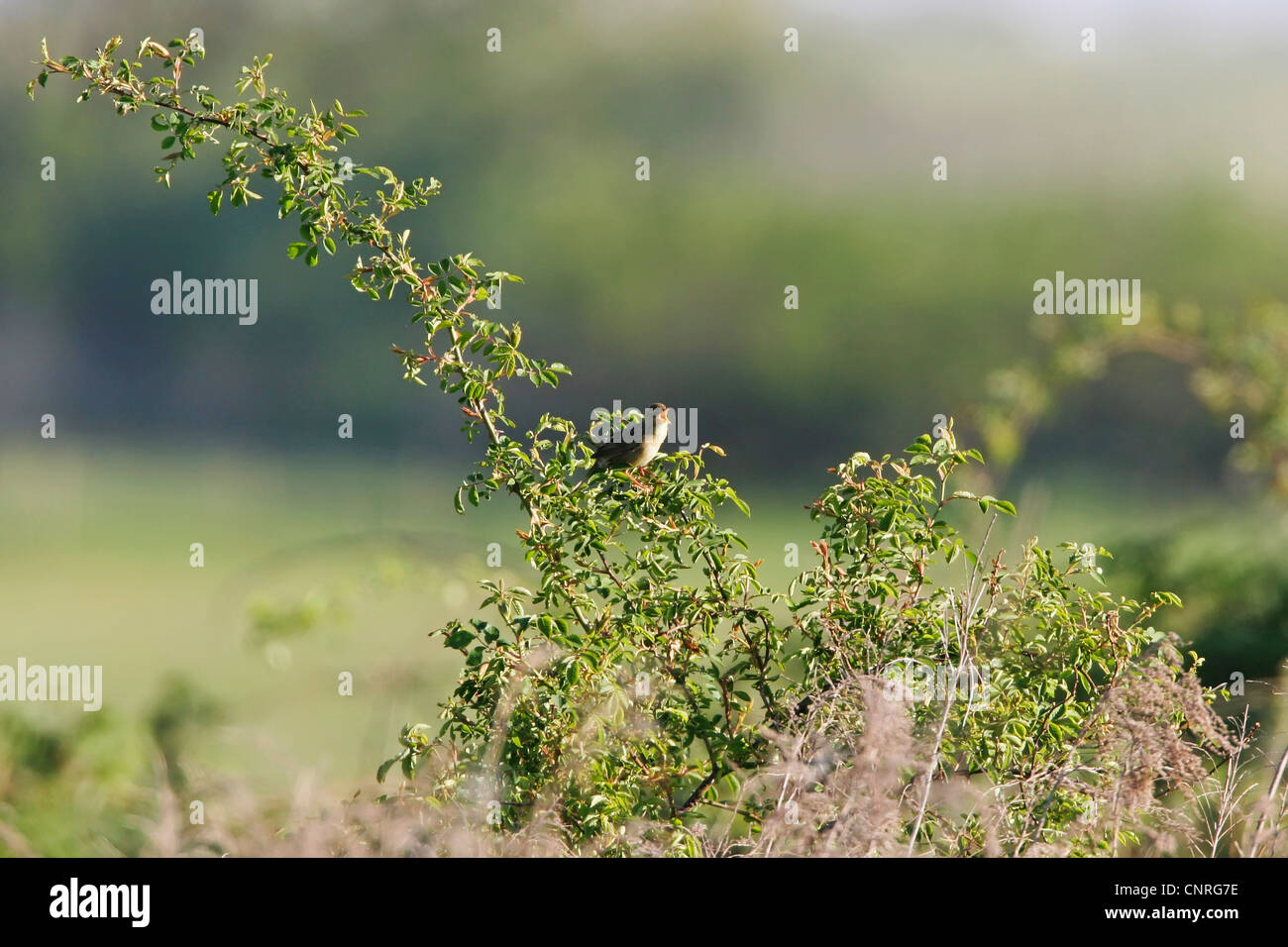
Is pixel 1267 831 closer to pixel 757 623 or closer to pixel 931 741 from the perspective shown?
pixel 931 741

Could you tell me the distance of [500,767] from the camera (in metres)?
2.78

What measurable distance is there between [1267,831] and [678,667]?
138 cm

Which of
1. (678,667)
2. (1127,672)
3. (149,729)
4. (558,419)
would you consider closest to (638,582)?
(678,667)

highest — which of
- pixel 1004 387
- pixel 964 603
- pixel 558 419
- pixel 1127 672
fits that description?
pixel 1004 387
